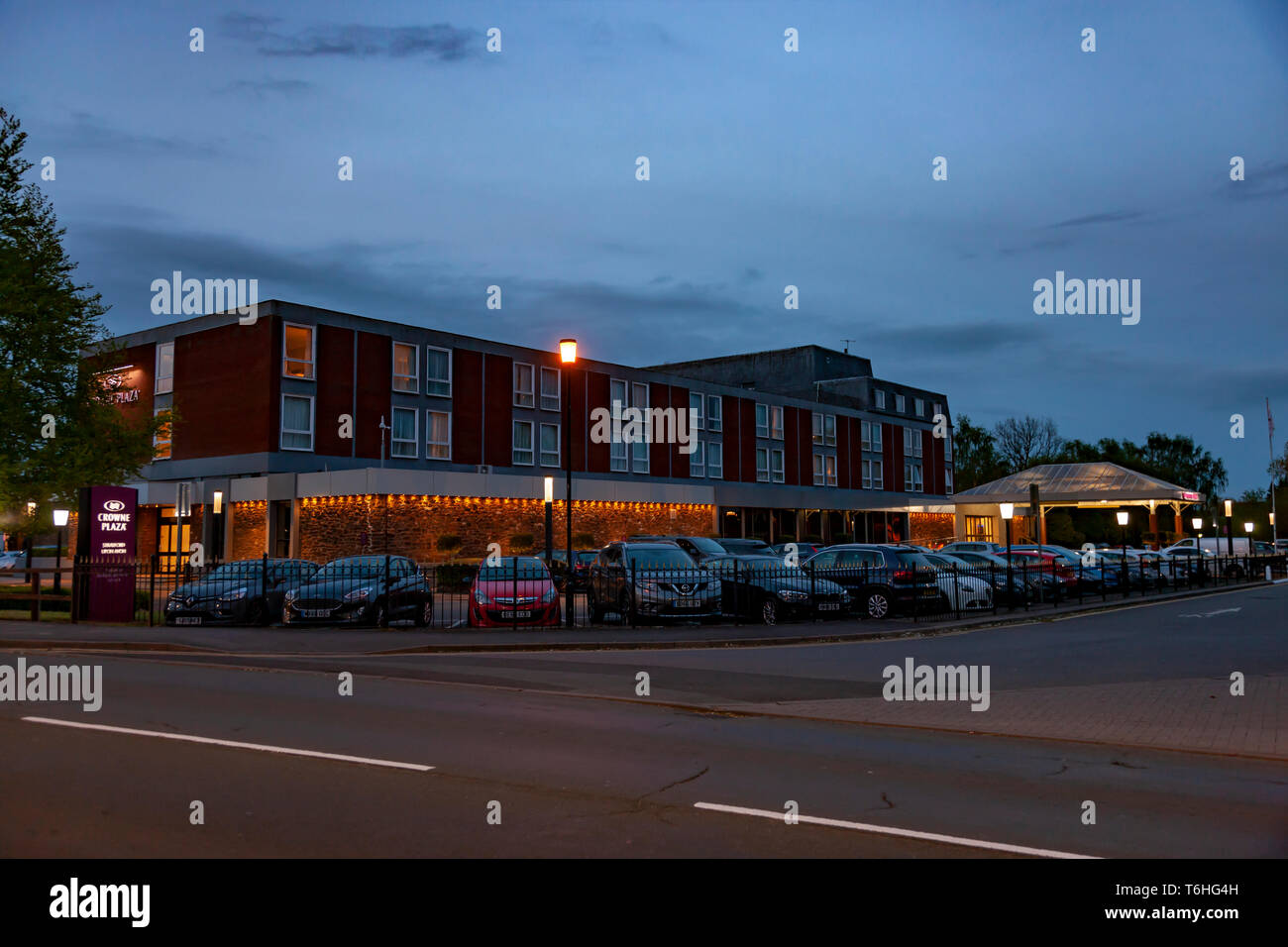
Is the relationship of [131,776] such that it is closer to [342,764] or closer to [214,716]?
[342,764]

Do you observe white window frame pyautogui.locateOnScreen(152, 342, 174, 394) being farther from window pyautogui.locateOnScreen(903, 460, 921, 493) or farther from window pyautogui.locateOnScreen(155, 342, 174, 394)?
window pyautogui.locateOnScreen(903, 460, 921, 493)

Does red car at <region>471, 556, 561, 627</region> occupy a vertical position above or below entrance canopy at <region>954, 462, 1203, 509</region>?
below

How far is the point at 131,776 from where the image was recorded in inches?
307

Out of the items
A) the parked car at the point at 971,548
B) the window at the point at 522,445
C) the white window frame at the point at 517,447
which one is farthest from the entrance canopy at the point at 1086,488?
the window at the point at 522,445

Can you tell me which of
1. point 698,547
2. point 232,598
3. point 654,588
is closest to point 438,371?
point 698,547

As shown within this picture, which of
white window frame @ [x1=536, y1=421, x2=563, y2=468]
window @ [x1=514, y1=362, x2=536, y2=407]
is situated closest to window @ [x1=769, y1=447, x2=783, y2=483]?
white window frame @ [x1=536, y1=421, x2=563, y2=468]

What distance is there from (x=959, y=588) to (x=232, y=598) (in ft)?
57.2

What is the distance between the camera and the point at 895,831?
6473 millimetres

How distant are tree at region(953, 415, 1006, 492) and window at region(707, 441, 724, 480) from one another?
6137 cm

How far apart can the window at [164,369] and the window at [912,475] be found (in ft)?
190

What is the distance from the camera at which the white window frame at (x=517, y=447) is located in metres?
55.8

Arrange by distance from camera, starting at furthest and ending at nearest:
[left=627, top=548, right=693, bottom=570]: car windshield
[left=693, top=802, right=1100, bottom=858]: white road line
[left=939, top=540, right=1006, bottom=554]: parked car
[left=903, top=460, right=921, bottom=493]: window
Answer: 1. [left=903, top=460, right=921, bottom=493]: window
2. [left=939, top=540, right=1006, bottom=554]: parked car
3. [left=627, top=548, right=693, bottom=570]: car windshield
4. [left=693, top=802, right=1100, bottom=858]: white road line

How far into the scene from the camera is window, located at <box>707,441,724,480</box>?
221 feet
